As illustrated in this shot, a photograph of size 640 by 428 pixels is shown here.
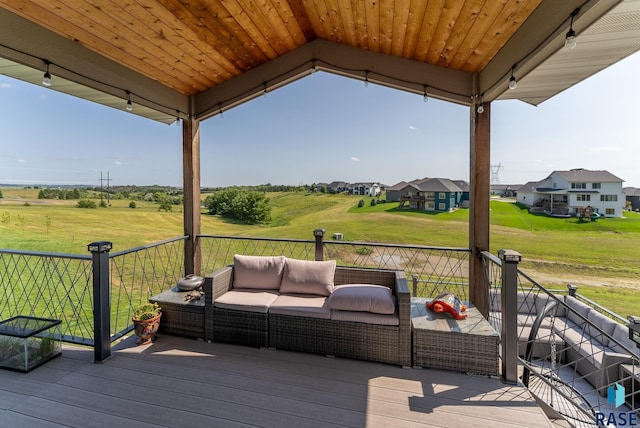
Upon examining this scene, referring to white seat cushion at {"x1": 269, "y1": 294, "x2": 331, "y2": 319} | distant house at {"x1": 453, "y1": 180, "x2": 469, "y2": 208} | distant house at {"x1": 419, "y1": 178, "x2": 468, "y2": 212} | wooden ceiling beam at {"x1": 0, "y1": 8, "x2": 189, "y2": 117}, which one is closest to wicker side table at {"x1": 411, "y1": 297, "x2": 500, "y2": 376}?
white seat cushion at {"x1": 269, "y1": 294, "x2": 331, "y2": 319}

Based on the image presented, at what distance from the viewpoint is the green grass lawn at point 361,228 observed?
13.1ft

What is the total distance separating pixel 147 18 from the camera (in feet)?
9.34

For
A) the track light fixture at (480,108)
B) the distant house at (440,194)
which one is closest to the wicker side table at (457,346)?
the distant house at (440,194)

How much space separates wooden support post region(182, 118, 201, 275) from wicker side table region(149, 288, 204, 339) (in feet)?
3.94

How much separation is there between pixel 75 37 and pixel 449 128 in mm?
4939

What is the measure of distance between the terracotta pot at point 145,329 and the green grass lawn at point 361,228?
192 centimetres

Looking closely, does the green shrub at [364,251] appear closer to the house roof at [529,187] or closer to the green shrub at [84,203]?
the house roof at [529,187]

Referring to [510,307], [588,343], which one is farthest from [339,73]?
[588,343]

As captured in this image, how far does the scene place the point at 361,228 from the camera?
518 centimetres

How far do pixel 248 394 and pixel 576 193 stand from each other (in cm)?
443

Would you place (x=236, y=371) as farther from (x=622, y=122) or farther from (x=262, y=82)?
(x=622, y=122)

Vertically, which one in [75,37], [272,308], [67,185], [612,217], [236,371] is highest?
[75,37]

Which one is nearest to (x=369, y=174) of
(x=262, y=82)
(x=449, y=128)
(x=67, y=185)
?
(x=449, y=128)

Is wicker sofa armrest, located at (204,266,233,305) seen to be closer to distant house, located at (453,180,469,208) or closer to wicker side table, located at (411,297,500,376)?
wicker side table, located at (411,297,500,376)
